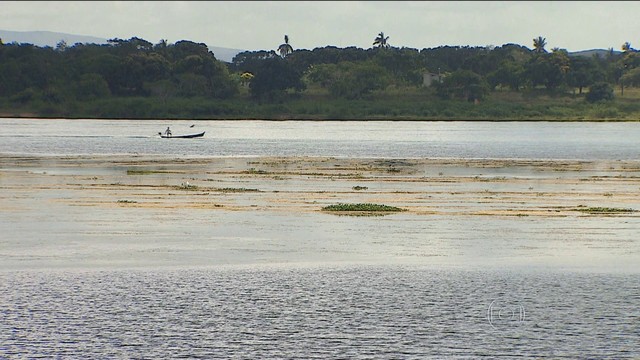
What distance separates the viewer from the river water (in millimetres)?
21844

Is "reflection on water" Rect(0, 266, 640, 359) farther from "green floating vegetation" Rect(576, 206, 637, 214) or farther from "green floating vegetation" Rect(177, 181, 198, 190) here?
"green floating vegetation" Rect(177, 181, 198, 190)

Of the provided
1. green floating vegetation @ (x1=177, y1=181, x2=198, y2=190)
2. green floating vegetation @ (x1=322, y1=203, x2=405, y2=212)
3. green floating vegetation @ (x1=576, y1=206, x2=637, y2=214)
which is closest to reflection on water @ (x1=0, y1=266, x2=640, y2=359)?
green floating vegetation @ (x1=322, y1=203, x2=405, y2=212)

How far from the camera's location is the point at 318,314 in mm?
24562

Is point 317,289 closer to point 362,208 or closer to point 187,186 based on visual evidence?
point 362,208

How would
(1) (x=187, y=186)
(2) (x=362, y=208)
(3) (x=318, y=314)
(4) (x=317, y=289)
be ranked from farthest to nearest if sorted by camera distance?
1. (1) (x=187, y=186)
2. (2) (x=362, y=208)
3. (4) (x=317, y=289)
4. (3) (x=318, y=314)

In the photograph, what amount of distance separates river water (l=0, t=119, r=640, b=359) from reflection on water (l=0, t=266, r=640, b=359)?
0.05 m

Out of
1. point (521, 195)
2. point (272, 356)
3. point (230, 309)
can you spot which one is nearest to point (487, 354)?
point (272, 356)

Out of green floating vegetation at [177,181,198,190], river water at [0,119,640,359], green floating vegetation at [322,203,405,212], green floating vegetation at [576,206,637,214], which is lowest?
green floating vegetation at [576,206,637,214]

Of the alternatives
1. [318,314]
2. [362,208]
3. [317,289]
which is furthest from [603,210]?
[318,314]

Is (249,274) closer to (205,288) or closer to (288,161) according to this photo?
(205,288)

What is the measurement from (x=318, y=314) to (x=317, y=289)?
3.04 metres

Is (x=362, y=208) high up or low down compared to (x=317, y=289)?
down

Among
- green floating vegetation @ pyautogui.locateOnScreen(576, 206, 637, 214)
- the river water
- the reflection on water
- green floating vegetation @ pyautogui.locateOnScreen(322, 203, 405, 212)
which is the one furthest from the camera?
green floating vegetation @ pyautogui.locateOnScreen(322, 203, 405, 212)

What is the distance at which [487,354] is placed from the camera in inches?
835
